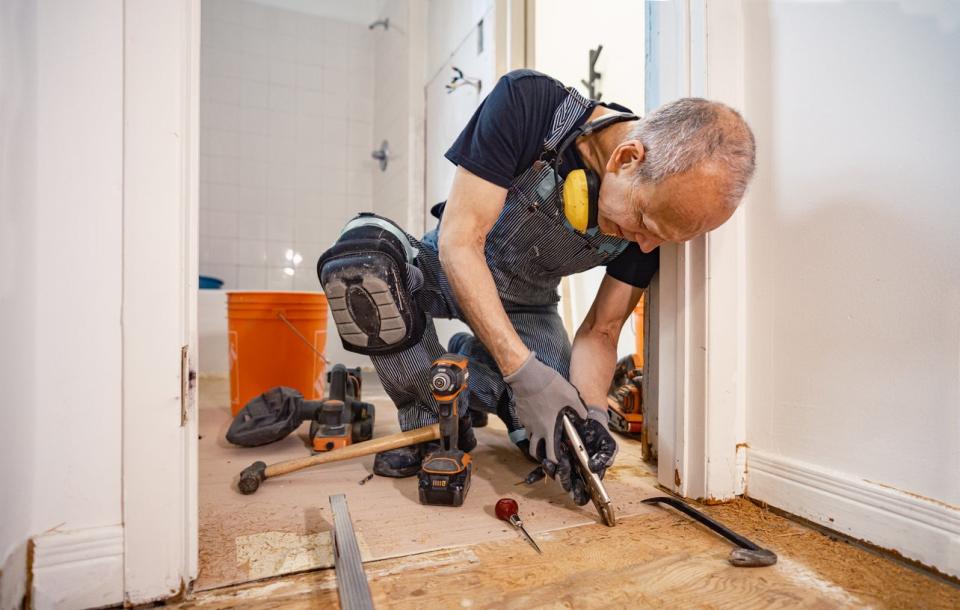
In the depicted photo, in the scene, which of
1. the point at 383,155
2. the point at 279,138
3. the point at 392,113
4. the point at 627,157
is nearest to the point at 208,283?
the point at 279,138

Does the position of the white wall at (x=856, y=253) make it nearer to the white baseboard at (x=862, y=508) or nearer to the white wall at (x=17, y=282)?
the white baseboard at (x=862, y=508)

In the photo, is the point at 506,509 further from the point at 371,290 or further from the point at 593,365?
the point at 371,290

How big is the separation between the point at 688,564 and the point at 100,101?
0.97 m

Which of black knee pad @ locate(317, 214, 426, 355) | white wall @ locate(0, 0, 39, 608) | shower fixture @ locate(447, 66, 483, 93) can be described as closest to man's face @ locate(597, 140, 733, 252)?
black knee pad @ locate(317, 214, 426, 355)

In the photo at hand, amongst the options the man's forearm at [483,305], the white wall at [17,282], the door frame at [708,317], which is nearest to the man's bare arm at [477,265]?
the man's forearm at [483,305]

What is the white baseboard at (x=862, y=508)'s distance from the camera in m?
0.68

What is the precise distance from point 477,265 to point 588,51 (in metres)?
1.61

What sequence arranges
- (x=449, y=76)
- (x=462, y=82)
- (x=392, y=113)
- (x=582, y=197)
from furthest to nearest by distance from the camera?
(x=392, y=113), (x=449, y=76), (x=462, y=82), (x=582, y=197)

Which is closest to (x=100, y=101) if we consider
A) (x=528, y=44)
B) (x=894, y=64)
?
(x=894, y=64)

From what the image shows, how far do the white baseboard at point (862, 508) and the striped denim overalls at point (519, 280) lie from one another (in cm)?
53

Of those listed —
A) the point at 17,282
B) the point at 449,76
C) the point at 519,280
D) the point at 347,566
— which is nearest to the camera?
the point at 17,282

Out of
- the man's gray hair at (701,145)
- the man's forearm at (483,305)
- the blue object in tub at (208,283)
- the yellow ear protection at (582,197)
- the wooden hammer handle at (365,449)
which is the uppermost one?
the man's gray hair at (701,145)

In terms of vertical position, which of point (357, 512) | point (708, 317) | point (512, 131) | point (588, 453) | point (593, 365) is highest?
point (512, 131)

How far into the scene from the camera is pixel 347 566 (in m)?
0.66
